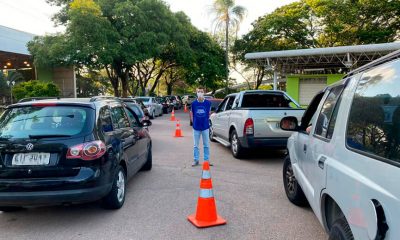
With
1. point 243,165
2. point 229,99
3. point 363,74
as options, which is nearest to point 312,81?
point 229,99

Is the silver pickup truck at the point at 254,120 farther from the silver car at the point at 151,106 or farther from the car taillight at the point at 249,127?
the silver car at the point at 151,106

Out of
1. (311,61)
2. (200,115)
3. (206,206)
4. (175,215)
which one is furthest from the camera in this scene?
(311,61)

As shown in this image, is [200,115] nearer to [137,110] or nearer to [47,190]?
[47,190]

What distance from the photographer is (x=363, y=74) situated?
2.56 m

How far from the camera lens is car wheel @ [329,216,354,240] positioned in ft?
7.34

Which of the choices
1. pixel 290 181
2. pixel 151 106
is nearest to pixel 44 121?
pixel 290 181

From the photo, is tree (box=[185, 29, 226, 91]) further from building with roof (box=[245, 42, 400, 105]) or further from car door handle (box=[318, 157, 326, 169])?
car door handle (box=[318, 157, 326, 169])

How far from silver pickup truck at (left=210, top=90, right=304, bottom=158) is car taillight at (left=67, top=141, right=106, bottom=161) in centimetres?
421

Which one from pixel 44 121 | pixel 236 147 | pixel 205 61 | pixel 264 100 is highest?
pixel 205 61

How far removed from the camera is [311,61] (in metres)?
24.2

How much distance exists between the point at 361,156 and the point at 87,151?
124 inches

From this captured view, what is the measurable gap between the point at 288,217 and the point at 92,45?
843 inches

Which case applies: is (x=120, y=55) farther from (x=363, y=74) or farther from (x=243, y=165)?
(x=363, y=74)

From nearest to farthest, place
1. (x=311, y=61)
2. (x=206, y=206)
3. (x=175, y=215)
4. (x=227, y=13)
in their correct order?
(x=206, y=206)
(x=175, y=215)
(x=311, y=61)
(x=227, y=13)
